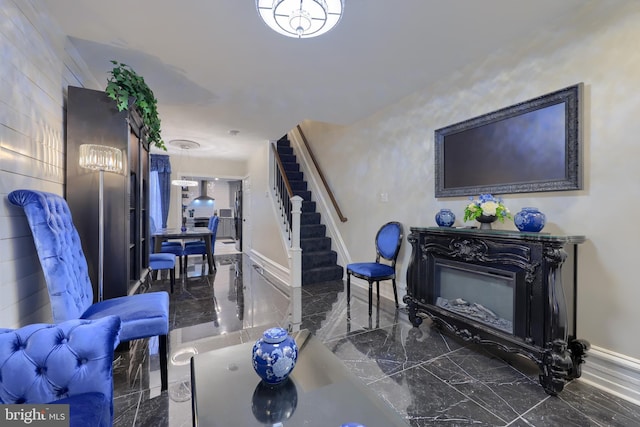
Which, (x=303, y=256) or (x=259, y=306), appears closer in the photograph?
(x=259, y=306)

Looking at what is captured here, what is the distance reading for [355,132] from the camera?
428cm

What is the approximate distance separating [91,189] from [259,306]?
2048mm

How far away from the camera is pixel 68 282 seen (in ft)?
4.92

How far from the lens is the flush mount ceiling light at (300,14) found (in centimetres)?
147

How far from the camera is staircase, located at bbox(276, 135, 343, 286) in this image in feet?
13.9

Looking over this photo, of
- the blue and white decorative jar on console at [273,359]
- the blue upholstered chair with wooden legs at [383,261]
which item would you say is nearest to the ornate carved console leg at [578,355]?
the blue upholstered chair with wooden legs at [383,261]

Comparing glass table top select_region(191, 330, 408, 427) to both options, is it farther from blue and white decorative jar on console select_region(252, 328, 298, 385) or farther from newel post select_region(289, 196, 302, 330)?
newel post select_region(289, 196, 302, 330)

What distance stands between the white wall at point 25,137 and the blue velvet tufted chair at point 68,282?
0.42 ft

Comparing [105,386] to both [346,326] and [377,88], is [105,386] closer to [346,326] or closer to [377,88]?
[346,326]

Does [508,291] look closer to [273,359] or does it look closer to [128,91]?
[273,359]

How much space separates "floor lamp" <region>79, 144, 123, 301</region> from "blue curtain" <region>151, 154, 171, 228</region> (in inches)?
209

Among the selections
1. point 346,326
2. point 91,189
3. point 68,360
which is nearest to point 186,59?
point 91,189

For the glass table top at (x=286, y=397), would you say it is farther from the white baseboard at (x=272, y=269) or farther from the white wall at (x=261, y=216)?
the white wall at (x=261, y=216)

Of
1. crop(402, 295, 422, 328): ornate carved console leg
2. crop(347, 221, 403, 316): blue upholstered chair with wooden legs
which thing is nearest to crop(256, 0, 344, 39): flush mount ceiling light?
crop(347, 221, 403, 316): blue upholstered chair with wooden legs
